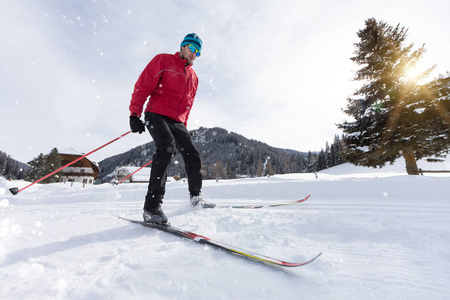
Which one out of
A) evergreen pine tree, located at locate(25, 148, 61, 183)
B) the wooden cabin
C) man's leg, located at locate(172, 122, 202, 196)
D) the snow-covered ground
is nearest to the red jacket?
man's leg, located at locate(172, 122, 202, 196)

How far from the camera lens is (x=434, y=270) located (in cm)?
117

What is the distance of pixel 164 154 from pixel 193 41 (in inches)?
67.7

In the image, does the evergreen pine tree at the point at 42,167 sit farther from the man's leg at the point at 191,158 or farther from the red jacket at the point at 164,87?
the red jacket at the point at 164,87

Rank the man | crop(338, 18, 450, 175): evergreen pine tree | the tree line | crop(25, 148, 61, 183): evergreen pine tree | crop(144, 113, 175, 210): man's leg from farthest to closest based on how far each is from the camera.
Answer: the tree line → crop(25, 148, 61, 183): evergreen pine tree → crop(338, 18, 450, 175): evergreen pine tree → the man → crop(144, 113, 175, 210): man's leg

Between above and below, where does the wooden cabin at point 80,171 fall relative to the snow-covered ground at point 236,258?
above

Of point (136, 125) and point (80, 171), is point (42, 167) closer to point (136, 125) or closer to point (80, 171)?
point (80, 171)

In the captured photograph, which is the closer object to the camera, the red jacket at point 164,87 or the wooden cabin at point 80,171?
the red jacket at point 164,87

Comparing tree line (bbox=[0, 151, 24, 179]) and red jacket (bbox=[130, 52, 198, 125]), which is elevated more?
tree line (bbox=[0, 151, 24, 179])

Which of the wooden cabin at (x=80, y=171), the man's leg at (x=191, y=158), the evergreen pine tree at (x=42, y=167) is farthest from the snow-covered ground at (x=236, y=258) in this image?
the wooden cabin at (x=80, y=171)

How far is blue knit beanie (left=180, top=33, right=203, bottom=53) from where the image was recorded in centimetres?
300

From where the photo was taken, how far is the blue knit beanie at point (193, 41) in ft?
9.84

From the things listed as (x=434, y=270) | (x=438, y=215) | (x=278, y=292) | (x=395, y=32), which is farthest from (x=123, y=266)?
(x=395, y=32)

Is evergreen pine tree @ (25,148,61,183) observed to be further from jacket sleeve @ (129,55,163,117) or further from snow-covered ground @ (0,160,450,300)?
snow-covered ground @ (0,160,450,300)

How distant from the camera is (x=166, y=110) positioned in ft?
9.29
